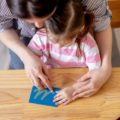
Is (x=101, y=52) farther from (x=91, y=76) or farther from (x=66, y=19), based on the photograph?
(x=66, y=19)

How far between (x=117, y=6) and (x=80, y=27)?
0.44 metres

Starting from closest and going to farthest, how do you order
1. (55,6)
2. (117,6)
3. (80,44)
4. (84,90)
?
(55,6), (84,90), (80,44), (117,6)


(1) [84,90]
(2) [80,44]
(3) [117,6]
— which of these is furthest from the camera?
(3) [117,6]

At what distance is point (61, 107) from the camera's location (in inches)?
31.1

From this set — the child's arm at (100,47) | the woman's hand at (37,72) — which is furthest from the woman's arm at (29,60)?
the child's arm at (100,47)

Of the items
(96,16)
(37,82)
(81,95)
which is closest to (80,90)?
(81,95)

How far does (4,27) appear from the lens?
102 cm

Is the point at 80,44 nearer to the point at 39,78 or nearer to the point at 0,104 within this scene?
the point at 39,78

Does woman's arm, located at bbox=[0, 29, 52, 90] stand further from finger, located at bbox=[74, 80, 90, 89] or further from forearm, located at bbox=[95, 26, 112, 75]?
forearm, located at bbox=[95, 26, 112, 75]

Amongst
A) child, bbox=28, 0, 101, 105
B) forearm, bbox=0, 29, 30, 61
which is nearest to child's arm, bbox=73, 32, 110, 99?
child, bbox=28, 0, 101, 105

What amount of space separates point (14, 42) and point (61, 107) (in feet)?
1.11

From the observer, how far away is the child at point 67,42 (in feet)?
2.50

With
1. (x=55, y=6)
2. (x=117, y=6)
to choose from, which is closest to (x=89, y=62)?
(x=55, y=6)

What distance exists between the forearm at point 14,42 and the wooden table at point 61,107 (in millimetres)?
111
